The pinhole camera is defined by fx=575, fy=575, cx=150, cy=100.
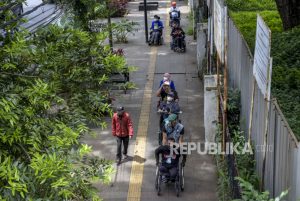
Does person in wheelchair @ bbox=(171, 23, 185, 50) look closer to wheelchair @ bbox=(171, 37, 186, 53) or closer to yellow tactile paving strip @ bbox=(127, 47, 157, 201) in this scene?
wheelchair @ bbox=(171, 37, 186, 53)

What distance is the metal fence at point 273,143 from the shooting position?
614cm

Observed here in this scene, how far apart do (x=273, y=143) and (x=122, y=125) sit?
4.34 meters

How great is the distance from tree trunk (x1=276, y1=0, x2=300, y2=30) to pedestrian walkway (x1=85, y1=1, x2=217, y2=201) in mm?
2921

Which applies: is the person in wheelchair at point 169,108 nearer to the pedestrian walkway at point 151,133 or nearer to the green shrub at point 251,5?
the pedestrian walkway at point 151,133

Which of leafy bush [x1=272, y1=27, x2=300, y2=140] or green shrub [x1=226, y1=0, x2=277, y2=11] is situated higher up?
leafy bush [x1=272, y1=27, x2=300, y2=140]

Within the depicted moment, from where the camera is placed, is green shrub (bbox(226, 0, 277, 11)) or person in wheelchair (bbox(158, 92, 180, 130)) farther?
green shrub (bbox(226, 0, 277, 11))

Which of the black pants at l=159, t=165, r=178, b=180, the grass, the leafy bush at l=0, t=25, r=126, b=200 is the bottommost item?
the black pants at l=159, t=165, r=178, b=180

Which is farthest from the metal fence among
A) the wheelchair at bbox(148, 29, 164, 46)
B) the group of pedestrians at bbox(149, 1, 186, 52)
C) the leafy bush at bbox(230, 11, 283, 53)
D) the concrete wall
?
the wheelchair at bbox(148, 29, 164, 46)

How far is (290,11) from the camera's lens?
1425cm

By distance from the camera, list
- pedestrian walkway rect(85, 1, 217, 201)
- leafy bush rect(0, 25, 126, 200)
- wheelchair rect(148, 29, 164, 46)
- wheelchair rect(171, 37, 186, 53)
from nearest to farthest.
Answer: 1. leafy bush rect(0, 25, 126, 200)
2. pedestrian walkway rect(85, 1, 217, 201)
3. wheelchair rect(171, 37, 186, 53)
4. wheelchair rect(148, 29, 164, 46)

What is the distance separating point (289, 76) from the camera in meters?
9.89

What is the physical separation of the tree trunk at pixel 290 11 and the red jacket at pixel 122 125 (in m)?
5.65

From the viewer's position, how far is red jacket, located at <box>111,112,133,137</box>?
10.8 m

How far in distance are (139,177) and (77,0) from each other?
12.4 feet
